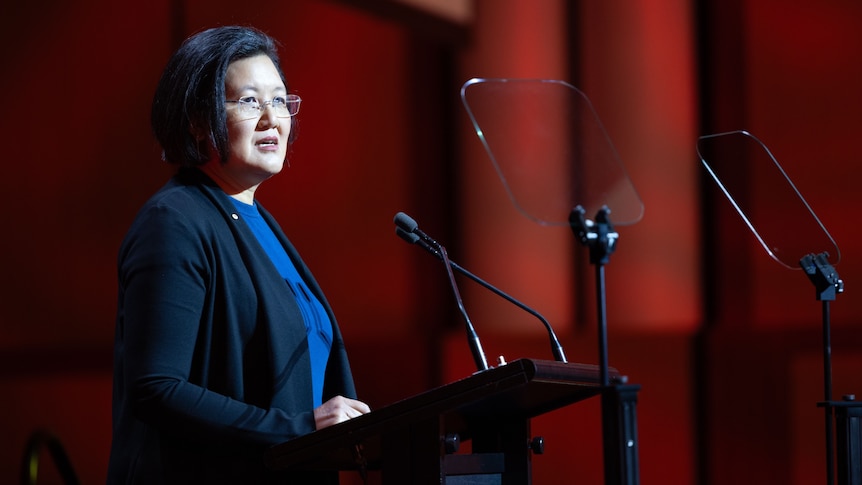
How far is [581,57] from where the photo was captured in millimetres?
3996

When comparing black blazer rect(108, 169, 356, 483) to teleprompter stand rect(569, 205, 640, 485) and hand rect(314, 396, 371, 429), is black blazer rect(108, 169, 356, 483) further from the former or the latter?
teleprompter stand rect(569, 205, 640, 485)

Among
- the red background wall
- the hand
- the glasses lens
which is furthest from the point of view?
the red background wall

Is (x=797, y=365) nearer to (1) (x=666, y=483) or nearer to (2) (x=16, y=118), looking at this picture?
(1) (x=666, y=483)

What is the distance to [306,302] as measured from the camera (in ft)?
7.30

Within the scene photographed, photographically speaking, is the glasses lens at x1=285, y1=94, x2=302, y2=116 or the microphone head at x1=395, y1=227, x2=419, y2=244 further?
the glasses lens at x1=285, y1=94, x2=302, y2=116

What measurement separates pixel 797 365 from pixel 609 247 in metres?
2.10

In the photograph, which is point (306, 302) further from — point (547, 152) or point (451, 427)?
point (547, 152)

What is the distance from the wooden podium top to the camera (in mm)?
1697

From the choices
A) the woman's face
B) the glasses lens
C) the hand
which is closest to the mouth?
the woman's face

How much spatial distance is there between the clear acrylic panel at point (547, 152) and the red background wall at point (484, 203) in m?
1.85

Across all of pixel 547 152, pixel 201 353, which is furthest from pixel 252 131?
pixel 547 152

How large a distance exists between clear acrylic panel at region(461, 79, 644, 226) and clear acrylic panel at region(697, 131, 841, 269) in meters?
0.47

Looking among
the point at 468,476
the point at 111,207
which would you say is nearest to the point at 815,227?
the point at 468,476

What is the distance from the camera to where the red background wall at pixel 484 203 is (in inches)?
145
